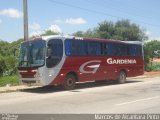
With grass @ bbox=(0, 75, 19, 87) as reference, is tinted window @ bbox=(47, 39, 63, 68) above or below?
above

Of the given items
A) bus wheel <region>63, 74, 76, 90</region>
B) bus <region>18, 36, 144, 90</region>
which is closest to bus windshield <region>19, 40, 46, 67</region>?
bus <region>18, 36, 144, 90</region>

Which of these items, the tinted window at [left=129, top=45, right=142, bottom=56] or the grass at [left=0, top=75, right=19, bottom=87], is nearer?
the grass at [left=0, top=75, right=19, bottom=87]

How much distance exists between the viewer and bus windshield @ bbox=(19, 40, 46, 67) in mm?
20297

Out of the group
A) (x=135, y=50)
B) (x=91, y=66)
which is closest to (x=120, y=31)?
(x=135, y=50)

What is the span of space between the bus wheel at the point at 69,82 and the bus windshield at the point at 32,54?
2222 millimetres

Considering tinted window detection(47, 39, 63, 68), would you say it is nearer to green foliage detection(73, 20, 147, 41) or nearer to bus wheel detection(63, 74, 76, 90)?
bus wheel detection(63, 74, 76, 90)

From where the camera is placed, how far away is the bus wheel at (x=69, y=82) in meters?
21.7

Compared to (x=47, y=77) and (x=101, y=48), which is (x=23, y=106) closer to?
(x=47, y=77)

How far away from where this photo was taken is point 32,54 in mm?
20859

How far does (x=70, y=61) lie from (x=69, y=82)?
1.21m

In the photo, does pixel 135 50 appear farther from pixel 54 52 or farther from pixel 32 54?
pixel 32 54

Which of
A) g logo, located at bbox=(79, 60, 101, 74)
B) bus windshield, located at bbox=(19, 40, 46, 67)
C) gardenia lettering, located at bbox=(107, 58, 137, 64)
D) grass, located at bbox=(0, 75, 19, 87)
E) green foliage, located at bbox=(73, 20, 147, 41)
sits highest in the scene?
green foliage, located at bbox=(73, 20, 147, 41)

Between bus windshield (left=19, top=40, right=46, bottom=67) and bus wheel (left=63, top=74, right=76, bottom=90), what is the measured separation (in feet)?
7.29

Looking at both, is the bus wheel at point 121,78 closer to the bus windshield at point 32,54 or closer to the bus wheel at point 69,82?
the bus wheel at point 69,82
